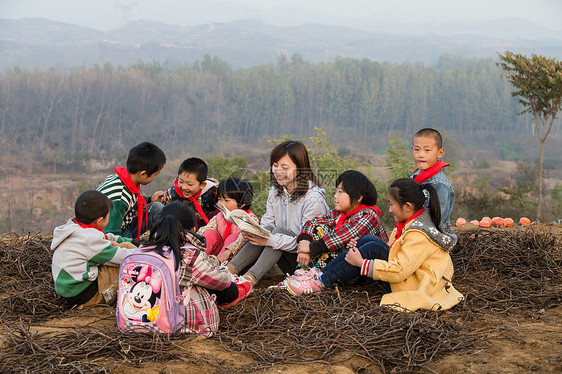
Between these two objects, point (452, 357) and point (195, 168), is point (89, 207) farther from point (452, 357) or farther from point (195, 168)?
point (452, 357)

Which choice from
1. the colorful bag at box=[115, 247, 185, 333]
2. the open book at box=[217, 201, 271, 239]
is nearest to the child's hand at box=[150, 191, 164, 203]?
the open book at box=[217, 201, 271, 239]

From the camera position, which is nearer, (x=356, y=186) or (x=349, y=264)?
(x=349, y=264)

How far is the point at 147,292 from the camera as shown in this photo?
2.94 m

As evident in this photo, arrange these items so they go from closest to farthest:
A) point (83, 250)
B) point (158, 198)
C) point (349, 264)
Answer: point (83, 250), point (349, 264), point (158, 198)

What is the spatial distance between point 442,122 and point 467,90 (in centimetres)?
223

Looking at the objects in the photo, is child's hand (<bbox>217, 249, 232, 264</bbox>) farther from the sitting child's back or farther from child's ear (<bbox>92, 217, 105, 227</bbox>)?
child's ear (<bbox>92, 217, 105, 227</bbox>)

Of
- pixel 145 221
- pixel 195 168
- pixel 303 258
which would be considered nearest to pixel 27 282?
pixel 145 221

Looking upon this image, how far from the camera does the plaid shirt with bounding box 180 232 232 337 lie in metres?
3.11

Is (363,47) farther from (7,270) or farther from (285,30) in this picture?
(7,270)

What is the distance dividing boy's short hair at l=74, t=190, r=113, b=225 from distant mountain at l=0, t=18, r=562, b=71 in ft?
64.2

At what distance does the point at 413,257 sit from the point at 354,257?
441 mm

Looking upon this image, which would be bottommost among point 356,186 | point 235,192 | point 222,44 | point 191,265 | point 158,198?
point 158,198

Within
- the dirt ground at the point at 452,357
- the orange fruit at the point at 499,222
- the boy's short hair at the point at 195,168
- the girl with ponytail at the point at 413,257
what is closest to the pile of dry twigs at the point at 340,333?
the dirt ground at the point at 452,357

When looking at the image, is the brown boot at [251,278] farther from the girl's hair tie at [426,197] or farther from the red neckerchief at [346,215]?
the girl's hair tie at [426,197]
